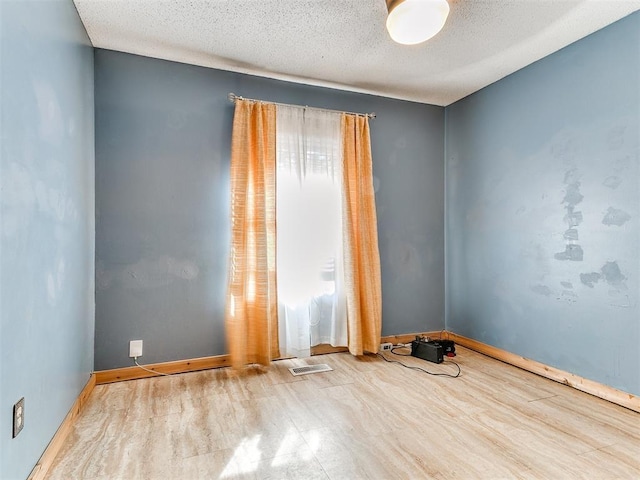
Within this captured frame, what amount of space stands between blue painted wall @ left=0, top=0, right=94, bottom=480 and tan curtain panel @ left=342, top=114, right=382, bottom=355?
1.97 meters

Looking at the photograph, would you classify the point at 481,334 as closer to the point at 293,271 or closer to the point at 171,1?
the point at 293,271

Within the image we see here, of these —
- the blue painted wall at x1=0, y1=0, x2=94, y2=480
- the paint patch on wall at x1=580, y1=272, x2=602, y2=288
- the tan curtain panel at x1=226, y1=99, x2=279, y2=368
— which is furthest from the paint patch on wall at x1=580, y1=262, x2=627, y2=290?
the blue painted wall at x1=0, y1=0, x2=94, y2=480

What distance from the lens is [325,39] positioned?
2.52 metres

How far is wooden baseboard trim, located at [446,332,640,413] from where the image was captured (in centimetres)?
223

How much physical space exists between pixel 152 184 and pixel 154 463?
190 centimetres

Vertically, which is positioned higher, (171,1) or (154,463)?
(171,1)

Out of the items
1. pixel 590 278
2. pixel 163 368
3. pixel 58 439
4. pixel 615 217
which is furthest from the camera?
pixel 163 368

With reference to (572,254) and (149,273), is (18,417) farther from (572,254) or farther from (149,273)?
(572,254)

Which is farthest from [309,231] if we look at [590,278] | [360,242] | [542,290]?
[590,278]

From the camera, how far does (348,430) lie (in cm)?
198

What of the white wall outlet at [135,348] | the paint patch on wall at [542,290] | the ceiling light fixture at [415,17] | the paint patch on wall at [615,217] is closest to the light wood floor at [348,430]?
the white wall outlet at [135,348]

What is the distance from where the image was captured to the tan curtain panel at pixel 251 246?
111 inches

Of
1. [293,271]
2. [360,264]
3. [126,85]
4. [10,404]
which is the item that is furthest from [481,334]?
[126,85]

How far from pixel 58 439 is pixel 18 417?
57cm
